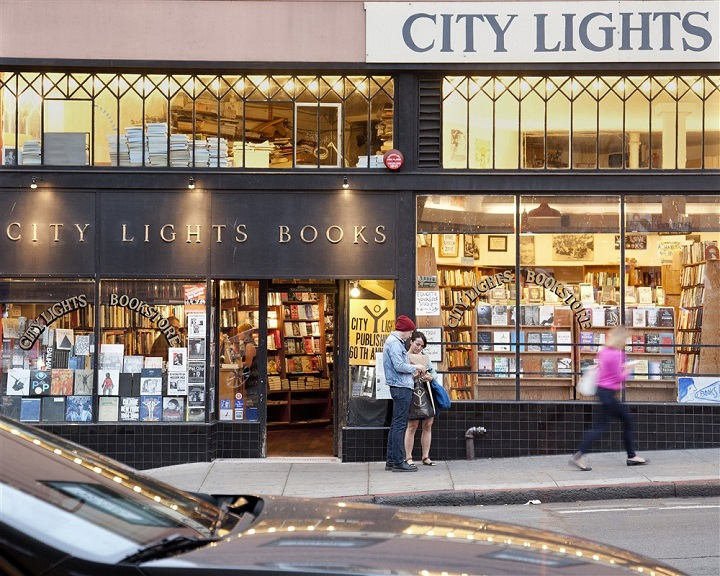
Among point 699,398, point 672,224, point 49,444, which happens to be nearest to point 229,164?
point 672,224

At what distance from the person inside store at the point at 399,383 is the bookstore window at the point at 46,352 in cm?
415

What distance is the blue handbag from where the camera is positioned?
1307 centimetres

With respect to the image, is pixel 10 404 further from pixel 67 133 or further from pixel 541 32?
pixel 541 32

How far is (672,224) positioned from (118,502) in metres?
12.0

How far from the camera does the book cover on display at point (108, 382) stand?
13.8 metres

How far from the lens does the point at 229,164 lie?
1393 cm

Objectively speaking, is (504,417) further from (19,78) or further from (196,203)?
(19,78)

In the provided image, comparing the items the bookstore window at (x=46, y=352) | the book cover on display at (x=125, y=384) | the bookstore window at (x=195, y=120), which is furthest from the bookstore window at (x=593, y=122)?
the bookstore window at (x=46, y=352)

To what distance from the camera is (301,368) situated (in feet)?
53.6

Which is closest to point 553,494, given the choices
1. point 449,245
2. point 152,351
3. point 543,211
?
point 449,245

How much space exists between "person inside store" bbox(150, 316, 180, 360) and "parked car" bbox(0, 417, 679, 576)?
34.4 ft

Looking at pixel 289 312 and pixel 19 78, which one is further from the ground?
pixel 19 78

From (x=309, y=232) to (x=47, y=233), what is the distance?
141 inches

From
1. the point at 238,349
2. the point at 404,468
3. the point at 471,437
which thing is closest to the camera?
the point at 404,468
